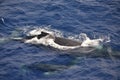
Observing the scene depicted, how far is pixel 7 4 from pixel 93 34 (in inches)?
295

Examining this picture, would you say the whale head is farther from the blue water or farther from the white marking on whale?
the blue water

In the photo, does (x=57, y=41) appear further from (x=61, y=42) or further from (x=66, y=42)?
(x=66, y=42)

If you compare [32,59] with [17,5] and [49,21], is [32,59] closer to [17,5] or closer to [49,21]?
[49,21]

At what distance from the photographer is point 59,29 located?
59.4 feet

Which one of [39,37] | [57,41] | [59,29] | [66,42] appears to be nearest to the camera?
[66,42]

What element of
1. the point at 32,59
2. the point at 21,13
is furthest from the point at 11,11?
the point at 32,59

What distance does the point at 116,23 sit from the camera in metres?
18.8

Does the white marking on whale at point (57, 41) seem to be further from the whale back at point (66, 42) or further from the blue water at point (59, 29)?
the blue water at point (59, 29)

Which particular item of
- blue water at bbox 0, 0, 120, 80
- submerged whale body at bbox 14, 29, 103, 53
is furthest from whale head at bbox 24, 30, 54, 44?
blue water at bbox 0, 0, 120, 80

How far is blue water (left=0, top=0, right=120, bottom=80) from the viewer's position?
46.3 feet

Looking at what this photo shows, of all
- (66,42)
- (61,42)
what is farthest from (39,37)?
(66,42)

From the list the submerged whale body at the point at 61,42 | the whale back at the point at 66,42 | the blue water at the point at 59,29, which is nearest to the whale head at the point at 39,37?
the submerged whale body at the point at 61,42

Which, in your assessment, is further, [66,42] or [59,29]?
[59,29]

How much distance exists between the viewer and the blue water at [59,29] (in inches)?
556
